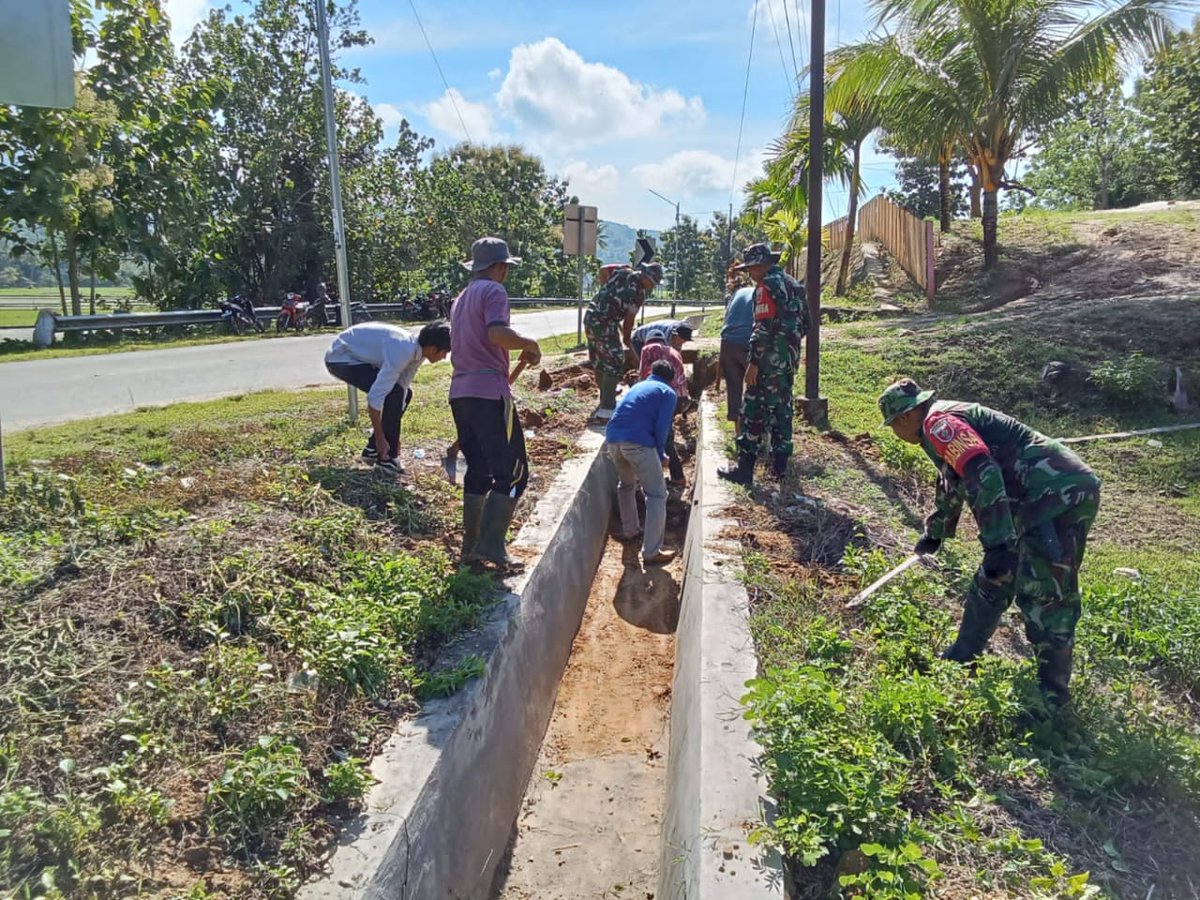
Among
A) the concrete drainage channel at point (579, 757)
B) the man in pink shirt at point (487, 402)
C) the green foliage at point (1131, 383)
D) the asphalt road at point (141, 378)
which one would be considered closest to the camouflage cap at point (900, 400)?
the concrete drainage channel at point (579, 757)

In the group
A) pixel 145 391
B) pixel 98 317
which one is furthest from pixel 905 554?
pixel 98 317

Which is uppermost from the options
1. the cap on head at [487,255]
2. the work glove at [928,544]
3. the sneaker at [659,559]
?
the cap on head at [487,255]

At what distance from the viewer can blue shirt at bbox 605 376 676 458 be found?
611 centimetres

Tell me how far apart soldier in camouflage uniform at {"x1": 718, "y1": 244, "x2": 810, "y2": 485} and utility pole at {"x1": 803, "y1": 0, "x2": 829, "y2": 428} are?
1.72 m

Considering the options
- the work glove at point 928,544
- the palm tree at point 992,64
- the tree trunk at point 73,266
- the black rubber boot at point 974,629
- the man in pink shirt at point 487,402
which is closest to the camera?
the black rubber boot at point 974,629

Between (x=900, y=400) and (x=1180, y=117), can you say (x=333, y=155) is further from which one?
(x=1180, y=117)

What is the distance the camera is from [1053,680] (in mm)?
3355

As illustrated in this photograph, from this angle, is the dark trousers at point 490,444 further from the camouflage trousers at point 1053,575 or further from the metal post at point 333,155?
the metal post at point 333,155

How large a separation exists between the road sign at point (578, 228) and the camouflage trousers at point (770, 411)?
930 cm

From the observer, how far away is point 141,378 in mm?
11312

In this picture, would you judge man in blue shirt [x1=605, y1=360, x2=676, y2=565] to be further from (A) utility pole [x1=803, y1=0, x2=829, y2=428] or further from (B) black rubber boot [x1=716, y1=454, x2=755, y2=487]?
(A) utility pole [x1=803, y1=0, x2=829, y2=428]

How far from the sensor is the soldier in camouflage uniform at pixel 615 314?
868 cm

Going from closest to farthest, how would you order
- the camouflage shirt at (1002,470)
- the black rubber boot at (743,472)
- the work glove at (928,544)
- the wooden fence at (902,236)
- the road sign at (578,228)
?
the camouflage shirt at (1002,470)
the work glove at (928,544)
the black rubber boot at (743,472)
the road sign at (578,228)
the wooden fence at (902,236)

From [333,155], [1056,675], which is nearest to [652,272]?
[333,155]
